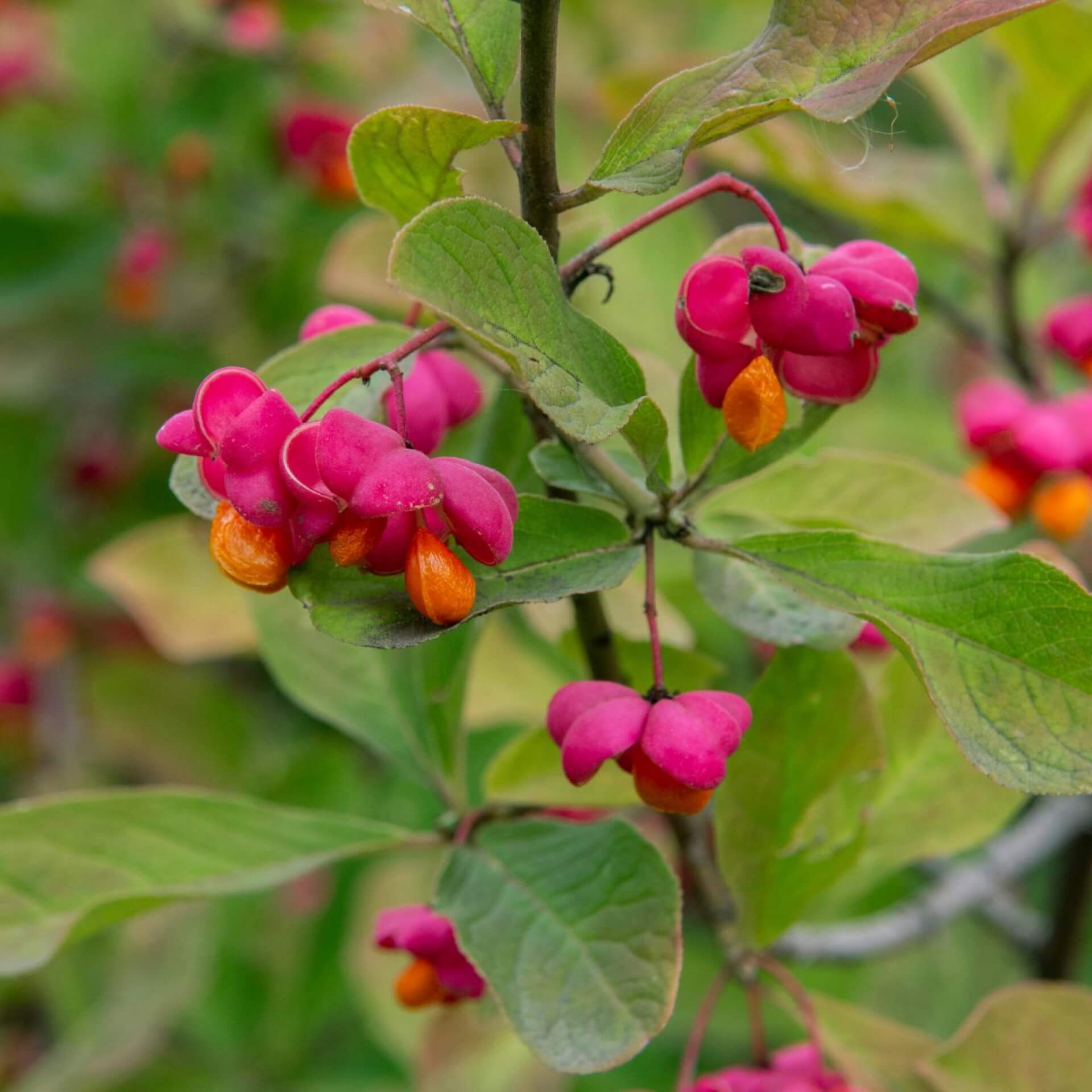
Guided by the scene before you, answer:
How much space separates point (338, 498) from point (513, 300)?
4.6 inches

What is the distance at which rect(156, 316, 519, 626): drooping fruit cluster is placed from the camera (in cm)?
55

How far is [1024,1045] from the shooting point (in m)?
0.91

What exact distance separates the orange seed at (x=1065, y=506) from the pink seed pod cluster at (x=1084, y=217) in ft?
1.10

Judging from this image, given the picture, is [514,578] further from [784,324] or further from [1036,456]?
[1036,456]

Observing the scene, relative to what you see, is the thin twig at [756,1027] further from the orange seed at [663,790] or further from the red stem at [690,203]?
the red stem at [690,203]

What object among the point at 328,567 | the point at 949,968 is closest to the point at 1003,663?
the point at 328,567

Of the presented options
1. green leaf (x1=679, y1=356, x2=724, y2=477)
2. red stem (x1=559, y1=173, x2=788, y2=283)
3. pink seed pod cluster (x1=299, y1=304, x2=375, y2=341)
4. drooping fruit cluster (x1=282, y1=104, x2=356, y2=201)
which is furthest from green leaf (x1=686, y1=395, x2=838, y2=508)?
drooping fruit cluster (x1=282, y1=104, x2=356, y2=201)

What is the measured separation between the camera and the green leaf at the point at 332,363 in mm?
733

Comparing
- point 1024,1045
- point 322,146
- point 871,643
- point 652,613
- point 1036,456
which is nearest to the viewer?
point 652,613

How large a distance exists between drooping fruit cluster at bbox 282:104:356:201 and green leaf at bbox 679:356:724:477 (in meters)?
1.32

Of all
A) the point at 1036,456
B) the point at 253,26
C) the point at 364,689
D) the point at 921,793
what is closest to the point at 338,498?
the point at 364,689

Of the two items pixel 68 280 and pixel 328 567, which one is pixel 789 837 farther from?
pixel 68 280

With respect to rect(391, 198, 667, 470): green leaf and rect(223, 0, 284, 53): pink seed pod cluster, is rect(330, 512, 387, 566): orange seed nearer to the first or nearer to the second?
rect(391, 198, 667, 470): green leaf

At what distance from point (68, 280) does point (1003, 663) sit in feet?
5.87
